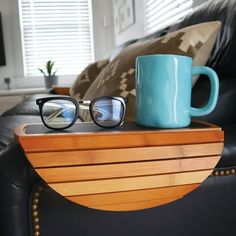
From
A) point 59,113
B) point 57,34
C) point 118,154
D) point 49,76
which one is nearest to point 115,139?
point 118,154

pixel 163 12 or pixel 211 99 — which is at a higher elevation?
pixel 163 12

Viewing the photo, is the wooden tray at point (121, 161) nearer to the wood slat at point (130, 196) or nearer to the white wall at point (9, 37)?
the wood slat at point (130, 196)

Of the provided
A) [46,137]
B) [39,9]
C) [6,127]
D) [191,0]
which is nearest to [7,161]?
[46,137]

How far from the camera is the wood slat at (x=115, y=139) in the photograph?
45 cm

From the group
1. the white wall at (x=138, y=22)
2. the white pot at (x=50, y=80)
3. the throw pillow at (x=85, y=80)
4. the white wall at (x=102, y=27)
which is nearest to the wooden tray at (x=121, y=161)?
the throw pillow at (x=85, y=80)

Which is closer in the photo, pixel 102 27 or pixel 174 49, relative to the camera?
pixel 174 49

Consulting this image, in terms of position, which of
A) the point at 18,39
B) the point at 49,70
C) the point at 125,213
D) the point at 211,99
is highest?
the point at 18,39

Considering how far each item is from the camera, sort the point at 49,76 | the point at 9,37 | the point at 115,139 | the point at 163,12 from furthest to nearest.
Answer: the point at 9,37 → the point at 49,76 → the point at 163,12 → the point at 115,139

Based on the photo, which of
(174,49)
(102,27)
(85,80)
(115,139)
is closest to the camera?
(115,139)

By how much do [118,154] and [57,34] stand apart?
344 centimetres

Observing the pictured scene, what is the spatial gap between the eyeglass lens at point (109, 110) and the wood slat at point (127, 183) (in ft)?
0.35

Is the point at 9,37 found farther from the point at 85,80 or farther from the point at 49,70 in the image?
the point at 85,80

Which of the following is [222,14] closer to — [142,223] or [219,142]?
[219,142]

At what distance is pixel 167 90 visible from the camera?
0.52 meters
